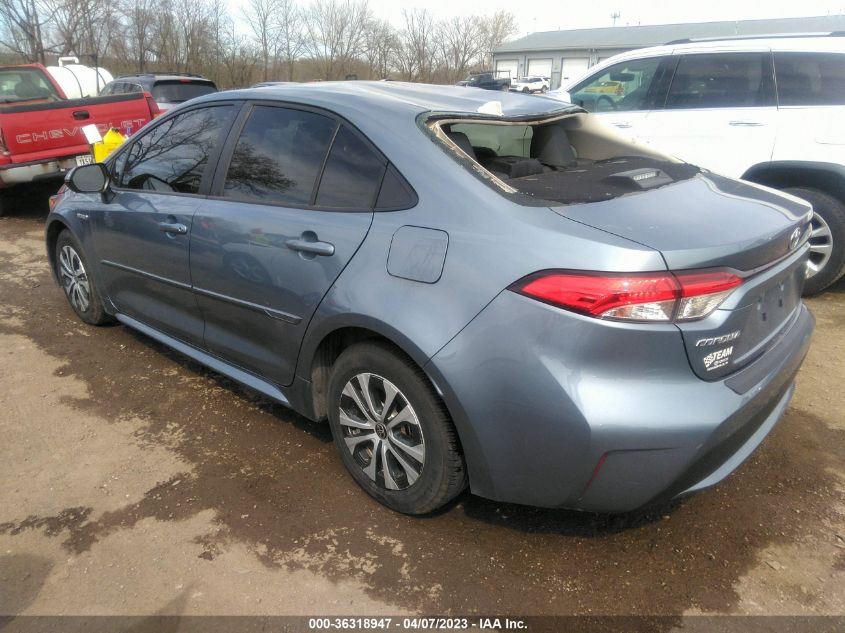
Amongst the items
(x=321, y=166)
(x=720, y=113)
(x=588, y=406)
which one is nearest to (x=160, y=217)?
(x=321, y=166)

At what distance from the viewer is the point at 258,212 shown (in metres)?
2.87

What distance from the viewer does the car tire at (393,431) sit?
7.57 feet

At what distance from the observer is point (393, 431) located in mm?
2480

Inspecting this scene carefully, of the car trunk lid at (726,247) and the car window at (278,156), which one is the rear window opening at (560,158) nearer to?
the car trunk lid at (726,247)

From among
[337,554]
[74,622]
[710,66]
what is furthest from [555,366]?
[710,66]

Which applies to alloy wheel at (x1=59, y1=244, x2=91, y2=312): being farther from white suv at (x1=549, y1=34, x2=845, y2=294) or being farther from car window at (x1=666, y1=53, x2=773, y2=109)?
car window at (x1=666, y1=53, x2=773, y2=109)

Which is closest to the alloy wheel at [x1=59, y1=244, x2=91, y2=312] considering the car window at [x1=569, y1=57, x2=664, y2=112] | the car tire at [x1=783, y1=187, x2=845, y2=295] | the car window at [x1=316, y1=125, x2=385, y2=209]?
the car window at [x1=316, y1=125, x2=385, y2=209]

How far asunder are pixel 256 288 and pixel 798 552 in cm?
249

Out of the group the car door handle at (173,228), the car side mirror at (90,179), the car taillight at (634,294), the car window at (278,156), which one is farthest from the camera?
the car side mirror at (90,179)

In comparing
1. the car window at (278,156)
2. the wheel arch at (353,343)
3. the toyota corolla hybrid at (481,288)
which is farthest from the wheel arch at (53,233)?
the wheel arch at (353,343)

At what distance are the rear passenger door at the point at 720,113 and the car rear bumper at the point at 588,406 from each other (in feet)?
11.7

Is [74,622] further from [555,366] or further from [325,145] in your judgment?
[325,145]

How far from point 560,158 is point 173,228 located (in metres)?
2.07

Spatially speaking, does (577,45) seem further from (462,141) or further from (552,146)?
(462,141)
